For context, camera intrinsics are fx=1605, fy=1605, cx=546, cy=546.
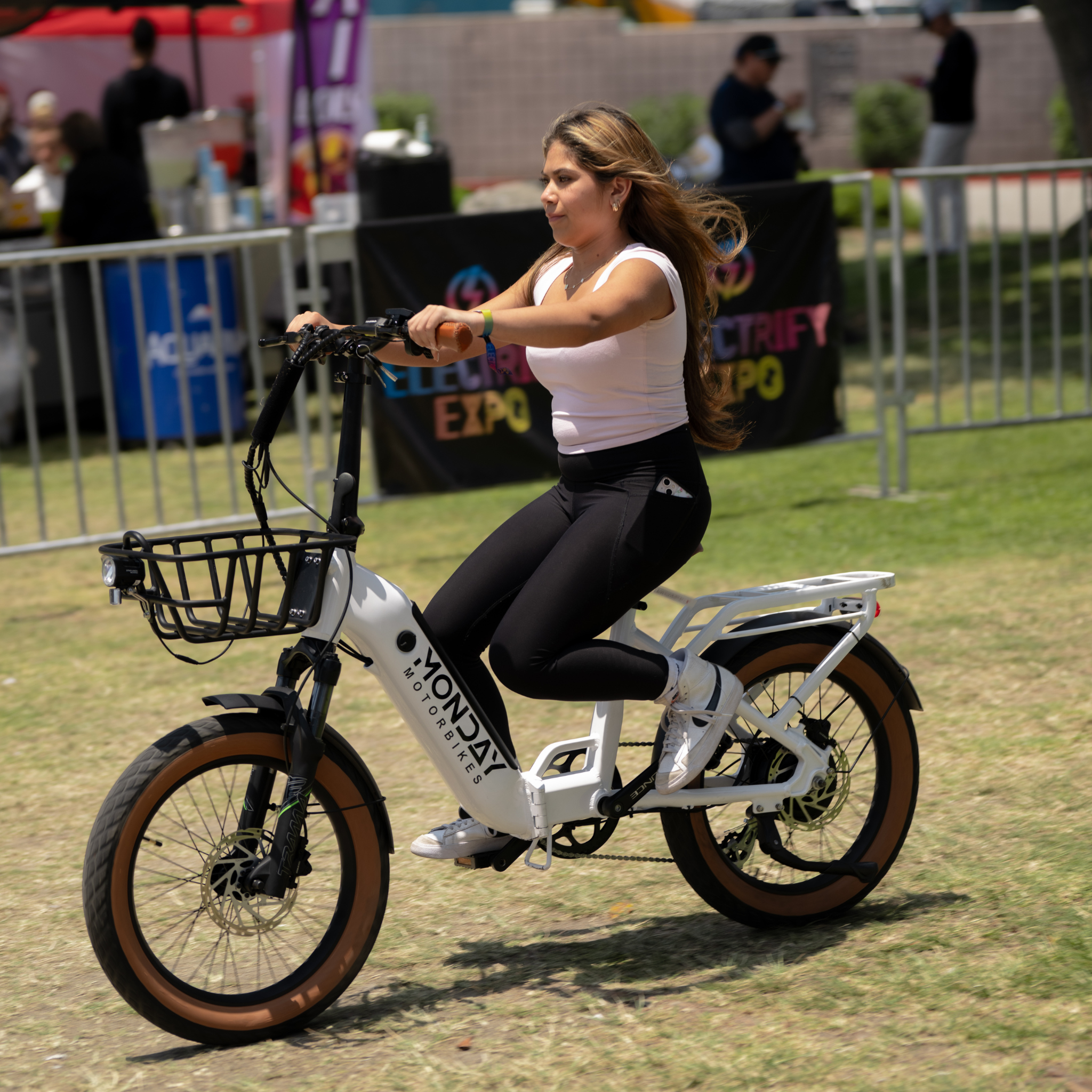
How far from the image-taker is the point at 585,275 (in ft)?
12.0

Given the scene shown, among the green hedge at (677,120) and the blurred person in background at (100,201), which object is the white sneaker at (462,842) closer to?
the blurred person in background at (100,201)

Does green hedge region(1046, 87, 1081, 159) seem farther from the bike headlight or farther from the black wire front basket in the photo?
the bike headlight

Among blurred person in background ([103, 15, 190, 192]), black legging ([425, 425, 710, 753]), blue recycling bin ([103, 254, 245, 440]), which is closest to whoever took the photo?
black legging ([425, 425, 710, 753])

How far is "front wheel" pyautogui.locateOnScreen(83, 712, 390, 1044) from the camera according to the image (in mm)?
3229

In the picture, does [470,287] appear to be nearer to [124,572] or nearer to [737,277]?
[737,277]

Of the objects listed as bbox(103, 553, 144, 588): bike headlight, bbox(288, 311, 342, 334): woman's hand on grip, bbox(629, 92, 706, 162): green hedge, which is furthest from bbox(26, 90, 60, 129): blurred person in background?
bbox(629, 92, 706, 162): green hedge

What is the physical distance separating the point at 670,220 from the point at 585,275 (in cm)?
23

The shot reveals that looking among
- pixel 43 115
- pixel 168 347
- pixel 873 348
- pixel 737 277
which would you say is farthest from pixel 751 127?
pixel 43 115

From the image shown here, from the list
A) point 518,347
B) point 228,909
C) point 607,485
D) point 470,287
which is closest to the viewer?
point 228,909

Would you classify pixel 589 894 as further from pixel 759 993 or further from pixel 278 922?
pixel 278 922

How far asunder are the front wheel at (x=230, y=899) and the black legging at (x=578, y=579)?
398 millimetres

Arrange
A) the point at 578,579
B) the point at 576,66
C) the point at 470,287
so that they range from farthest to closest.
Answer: the point at 576,66, the point at 470,287, the point at 578,579

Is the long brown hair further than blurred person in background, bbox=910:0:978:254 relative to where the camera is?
No

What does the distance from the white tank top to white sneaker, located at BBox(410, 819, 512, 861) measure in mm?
892
